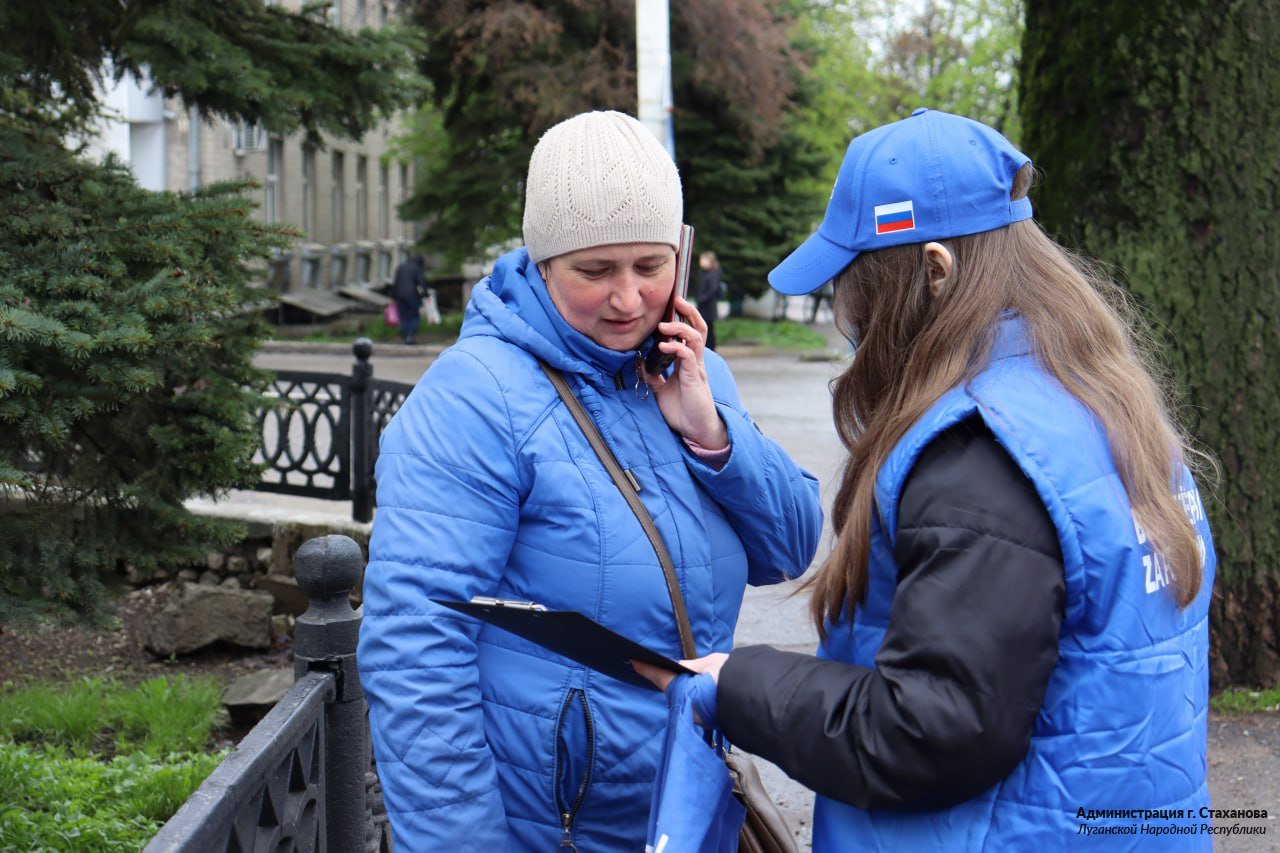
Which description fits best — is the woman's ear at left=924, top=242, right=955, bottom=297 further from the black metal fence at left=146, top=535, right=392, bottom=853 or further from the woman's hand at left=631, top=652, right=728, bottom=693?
the black metal fence at left=146, top=535, right=392, bottom=853

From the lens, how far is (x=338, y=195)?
34625mm

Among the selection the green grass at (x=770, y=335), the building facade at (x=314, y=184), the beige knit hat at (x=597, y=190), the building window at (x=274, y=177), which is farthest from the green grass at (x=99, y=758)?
the building window at (x=274, y=177)

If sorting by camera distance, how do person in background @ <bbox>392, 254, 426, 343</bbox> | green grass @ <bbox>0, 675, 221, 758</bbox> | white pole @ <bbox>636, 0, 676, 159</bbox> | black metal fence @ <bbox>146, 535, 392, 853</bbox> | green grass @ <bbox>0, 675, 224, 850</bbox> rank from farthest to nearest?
person in background @ <bbox>392, 254, 426, 343</bbox>, white pole @ <bbox>636, 0, 676, 159</bbox>, green grass @ <bbox>0, 675, 221, 758</bbox>, green grass @ <bbox>0, 675, 224, 850</bbox>, black metal fence @ <bbox>146, 535, 392, 853</bbox>

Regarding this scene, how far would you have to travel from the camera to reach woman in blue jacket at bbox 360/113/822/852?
80.2 inches

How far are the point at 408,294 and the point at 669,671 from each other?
24.0 m

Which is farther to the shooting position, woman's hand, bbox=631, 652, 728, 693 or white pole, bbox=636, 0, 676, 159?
white pole, bbox=636, 0, 676, 159

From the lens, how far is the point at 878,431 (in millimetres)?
1787

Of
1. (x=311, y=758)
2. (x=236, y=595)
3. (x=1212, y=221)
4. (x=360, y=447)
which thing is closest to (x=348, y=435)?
(x=360, y=447)

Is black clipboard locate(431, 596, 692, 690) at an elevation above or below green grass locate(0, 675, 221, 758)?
above

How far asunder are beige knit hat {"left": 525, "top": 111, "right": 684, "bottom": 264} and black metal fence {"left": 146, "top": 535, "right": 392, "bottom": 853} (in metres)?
0.93

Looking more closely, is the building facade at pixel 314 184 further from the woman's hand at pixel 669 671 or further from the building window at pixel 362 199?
the woman's hand at pixel 669 671

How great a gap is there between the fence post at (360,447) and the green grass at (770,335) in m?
18.9

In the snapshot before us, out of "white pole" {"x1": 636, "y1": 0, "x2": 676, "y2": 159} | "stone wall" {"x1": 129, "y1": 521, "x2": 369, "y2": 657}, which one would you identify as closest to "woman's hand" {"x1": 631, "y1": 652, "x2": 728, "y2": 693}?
"stone wall" {"x1": 129, "y1": 521, "x2": 369, "y2": 657}

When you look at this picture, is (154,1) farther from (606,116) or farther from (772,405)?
(772,405)
